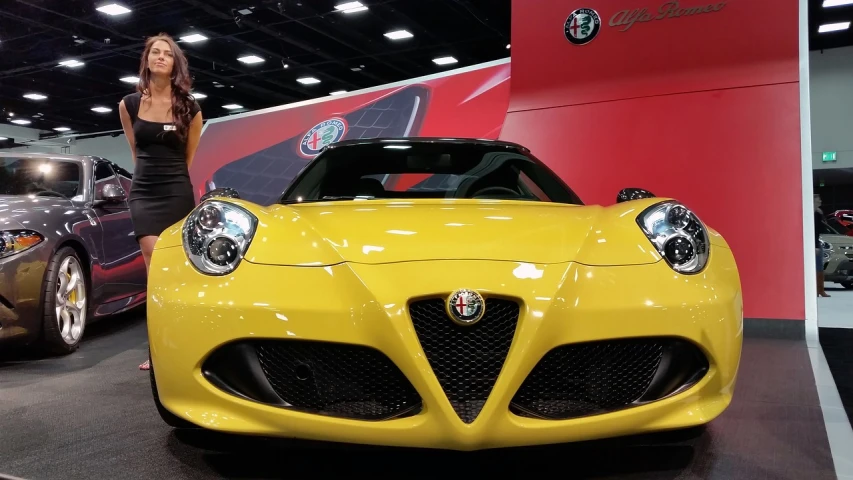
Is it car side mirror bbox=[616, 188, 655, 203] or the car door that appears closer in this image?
car side mirror bbox=[616, 188, 655, 203]

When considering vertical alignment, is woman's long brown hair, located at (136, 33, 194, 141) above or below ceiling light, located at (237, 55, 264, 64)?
below

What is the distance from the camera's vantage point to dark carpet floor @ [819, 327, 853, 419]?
2547 mm

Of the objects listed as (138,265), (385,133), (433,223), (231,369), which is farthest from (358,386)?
(385,133)

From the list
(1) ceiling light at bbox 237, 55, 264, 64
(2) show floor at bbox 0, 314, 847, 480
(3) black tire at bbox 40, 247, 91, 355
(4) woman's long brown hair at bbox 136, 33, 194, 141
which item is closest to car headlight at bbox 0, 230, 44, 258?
(3) black tire at bbox 40, 247, 91, 355

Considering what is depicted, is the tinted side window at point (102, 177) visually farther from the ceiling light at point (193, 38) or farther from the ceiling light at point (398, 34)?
the ceiling light at point (398, 34)

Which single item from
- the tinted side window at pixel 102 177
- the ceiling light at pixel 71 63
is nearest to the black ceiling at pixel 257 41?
the ceiling light at pixel 71 63

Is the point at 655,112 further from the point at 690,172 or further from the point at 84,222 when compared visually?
the point at 84,222

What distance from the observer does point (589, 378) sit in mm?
A: 1539

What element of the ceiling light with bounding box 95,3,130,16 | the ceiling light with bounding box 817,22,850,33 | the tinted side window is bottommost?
the tinted side window

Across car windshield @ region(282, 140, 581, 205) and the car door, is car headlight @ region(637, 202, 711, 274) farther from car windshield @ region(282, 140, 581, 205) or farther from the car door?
the car door

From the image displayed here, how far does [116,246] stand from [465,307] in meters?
3.41

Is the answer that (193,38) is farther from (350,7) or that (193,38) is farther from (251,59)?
(350,7)

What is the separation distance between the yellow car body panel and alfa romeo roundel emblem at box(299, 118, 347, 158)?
4.51 m

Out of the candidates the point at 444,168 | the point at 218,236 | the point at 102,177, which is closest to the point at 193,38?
the point at 102,177
